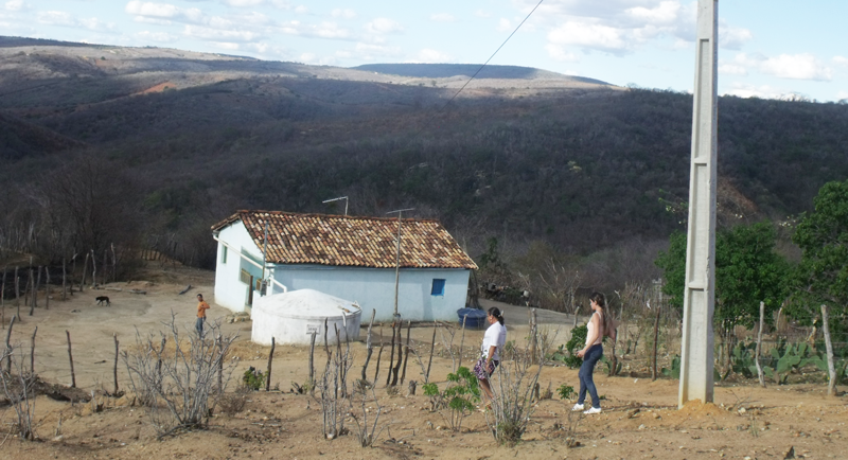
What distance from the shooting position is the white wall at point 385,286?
72.4 ft

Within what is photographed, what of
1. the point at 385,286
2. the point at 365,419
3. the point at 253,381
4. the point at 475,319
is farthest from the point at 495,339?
the point at 385,286

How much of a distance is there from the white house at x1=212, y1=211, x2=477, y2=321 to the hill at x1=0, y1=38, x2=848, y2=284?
821 centimetres

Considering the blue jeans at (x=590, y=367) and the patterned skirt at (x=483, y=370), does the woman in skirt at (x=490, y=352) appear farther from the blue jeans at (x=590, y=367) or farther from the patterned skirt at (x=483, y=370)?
the blue jeans at (x=590, y=367)

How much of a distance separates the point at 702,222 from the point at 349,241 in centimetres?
1644

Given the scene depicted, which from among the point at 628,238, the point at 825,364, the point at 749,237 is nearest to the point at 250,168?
the point at 628,238

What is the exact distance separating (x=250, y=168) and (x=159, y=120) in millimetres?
25100

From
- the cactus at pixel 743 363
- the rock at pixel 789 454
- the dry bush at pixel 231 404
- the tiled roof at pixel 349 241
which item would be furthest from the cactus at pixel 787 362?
the tiled roof at pixel 349 241

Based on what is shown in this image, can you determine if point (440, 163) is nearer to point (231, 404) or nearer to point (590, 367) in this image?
point (231, 404)

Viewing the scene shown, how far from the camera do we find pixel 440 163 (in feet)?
158

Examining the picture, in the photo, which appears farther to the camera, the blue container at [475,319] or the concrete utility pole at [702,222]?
the blue container at [475,319]

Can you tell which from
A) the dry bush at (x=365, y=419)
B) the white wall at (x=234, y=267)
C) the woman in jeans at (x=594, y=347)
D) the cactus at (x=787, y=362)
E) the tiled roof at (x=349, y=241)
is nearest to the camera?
the dry bush at (x=365, y=419)

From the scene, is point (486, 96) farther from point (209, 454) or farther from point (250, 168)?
point (209, 454)

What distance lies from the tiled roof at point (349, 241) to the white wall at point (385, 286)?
260 mm

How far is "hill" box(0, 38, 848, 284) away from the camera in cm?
3750
